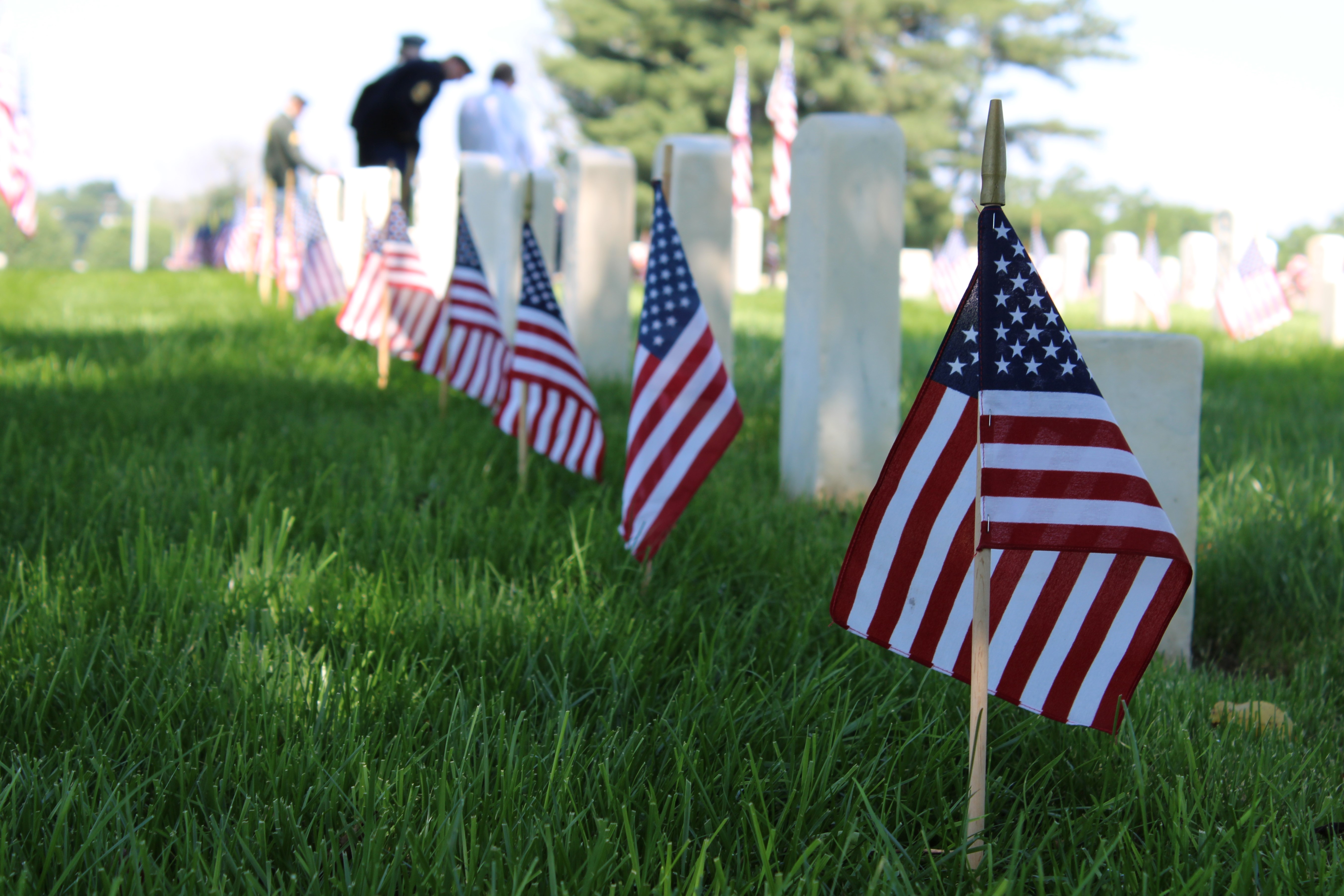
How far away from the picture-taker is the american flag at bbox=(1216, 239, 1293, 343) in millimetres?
10680

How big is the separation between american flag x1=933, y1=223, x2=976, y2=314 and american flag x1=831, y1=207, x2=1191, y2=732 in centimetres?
1258

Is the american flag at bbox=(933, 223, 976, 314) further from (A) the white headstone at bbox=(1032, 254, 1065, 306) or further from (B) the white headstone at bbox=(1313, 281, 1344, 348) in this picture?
(B) the white headstone at bbox=(1313, 281, 1344, 348)

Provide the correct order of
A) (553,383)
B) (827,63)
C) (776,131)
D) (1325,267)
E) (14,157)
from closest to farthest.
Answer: (553,383), (14,157), (1325,267), (776,131), (827,63)


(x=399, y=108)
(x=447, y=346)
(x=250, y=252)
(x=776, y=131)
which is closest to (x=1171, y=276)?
(x=776, y=131)

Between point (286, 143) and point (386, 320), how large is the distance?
8916 mm

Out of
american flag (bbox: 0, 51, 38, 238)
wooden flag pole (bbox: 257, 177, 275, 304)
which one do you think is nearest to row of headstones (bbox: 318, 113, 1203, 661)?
american flag (bbox: 0, 51, 38, 238)

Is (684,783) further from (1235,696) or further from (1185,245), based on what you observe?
(1185,245)

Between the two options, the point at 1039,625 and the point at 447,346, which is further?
the point at 447,346

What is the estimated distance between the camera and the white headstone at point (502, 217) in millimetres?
6973

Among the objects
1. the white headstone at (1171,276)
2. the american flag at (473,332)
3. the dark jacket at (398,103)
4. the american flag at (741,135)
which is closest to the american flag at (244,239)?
the dark jacket at (398,103)

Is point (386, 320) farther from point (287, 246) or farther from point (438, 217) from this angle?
point (287, 246)

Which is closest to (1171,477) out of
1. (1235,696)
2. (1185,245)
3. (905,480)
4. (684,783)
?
(1235,696)

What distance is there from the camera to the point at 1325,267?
10031 mm

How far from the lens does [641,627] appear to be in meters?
2.44
